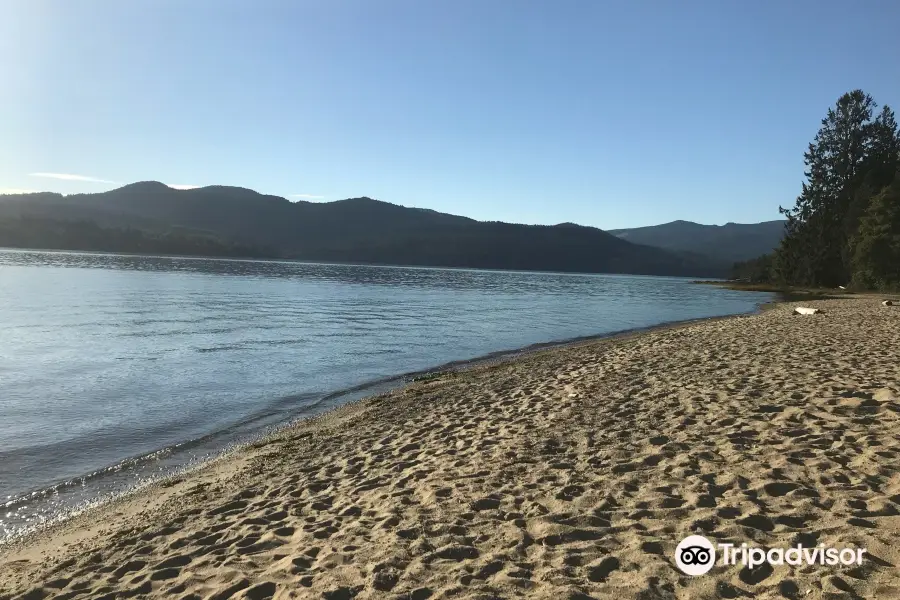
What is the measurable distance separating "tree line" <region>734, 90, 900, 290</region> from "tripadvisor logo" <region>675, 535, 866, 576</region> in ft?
217

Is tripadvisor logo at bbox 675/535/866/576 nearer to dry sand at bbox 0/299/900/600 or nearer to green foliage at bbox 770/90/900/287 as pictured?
dry sand at bbox 0/299/900/600

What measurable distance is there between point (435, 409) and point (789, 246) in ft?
310

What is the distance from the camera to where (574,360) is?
18422 mm

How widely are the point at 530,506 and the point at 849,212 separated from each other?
8369cm

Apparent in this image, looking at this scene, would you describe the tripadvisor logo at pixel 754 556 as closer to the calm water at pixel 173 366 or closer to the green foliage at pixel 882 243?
the calm water at pixel 173 366

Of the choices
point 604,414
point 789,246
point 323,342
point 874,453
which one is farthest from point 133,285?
point 789,246

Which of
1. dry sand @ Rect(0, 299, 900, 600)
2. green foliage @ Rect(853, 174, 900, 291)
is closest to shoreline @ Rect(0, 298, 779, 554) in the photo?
dry sand @ Rect(0, 299, 900, 600)

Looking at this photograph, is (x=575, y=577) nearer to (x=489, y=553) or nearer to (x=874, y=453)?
(x=489, y=553)

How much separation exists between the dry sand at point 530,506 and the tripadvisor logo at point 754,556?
0.37ft

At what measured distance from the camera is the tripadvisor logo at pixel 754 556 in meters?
4.53

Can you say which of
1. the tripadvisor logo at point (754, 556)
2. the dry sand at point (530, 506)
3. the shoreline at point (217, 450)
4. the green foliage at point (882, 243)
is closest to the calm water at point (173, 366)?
the shoreline at point (217, 450)

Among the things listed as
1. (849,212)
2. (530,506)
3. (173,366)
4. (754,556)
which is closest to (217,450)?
(530,506)

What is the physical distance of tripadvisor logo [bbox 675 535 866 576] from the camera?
4.53 meters

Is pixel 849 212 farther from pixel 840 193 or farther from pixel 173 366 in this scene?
pixel 173 366
